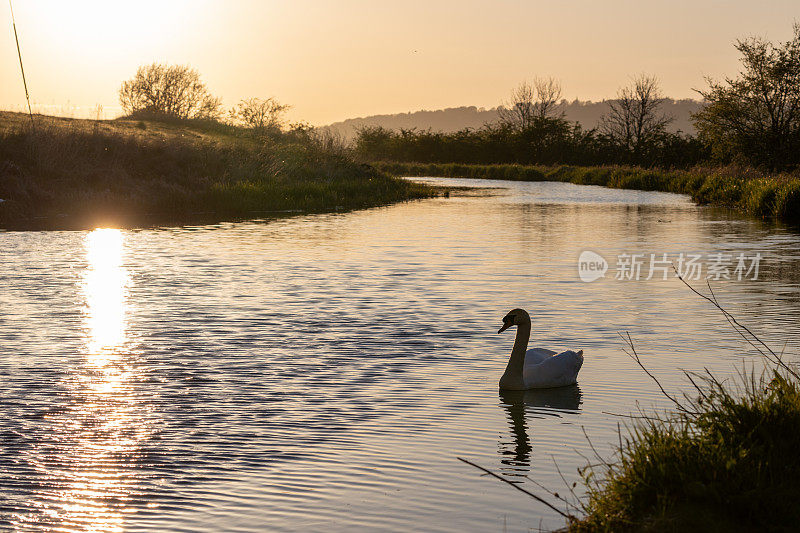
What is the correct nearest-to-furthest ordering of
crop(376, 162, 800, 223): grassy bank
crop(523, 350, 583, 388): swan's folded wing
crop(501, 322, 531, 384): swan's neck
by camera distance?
crop(501, 322, 531, 384): swan's neck → crop(523, 350, 583, 388): swan's folded wing → crop(376, 162, 800, 223): grassy bank

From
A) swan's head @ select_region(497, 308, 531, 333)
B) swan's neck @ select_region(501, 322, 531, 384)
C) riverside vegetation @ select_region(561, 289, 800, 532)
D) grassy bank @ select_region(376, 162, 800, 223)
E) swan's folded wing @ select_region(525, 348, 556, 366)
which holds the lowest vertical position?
grassy bank @ select_region(376, 162, 800, 223)

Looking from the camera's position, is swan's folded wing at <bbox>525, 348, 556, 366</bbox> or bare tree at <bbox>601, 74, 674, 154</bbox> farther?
bare tree at <bbox>601, 74, 674, 154</bbox>

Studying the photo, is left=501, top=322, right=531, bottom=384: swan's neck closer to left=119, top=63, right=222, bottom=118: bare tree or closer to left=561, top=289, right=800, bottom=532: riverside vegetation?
left=561, top=289, right=800, bottom=532: riverside vegetation

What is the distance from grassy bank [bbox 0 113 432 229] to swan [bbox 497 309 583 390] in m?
21.6

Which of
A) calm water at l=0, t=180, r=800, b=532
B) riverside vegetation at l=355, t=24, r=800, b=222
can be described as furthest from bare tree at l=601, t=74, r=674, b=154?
calm water at l=0, t=180, r=800, b=532

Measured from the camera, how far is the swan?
28.8ft

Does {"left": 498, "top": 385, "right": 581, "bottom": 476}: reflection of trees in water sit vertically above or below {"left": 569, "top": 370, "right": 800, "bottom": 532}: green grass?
below

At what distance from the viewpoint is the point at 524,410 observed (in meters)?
8.33

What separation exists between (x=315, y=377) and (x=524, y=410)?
2.12 m

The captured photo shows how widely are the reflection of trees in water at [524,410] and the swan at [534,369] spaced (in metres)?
0.08

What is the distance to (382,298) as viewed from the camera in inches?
573

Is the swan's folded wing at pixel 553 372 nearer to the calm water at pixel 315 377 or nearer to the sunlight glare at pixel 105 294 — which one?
the calm water at pixel 315 377

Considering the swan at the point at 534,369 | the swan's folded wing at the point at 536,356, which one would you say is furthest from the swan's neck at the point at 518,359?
the swan's folded wing at the point at 536,356

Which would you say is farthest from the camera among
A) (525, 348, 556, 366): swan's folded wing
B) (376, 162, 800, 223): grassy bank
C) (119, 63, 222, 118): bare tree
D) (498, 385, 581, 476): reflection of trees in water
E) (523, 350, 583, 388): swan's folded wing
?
(119, 63, 222, 118): bare tree
